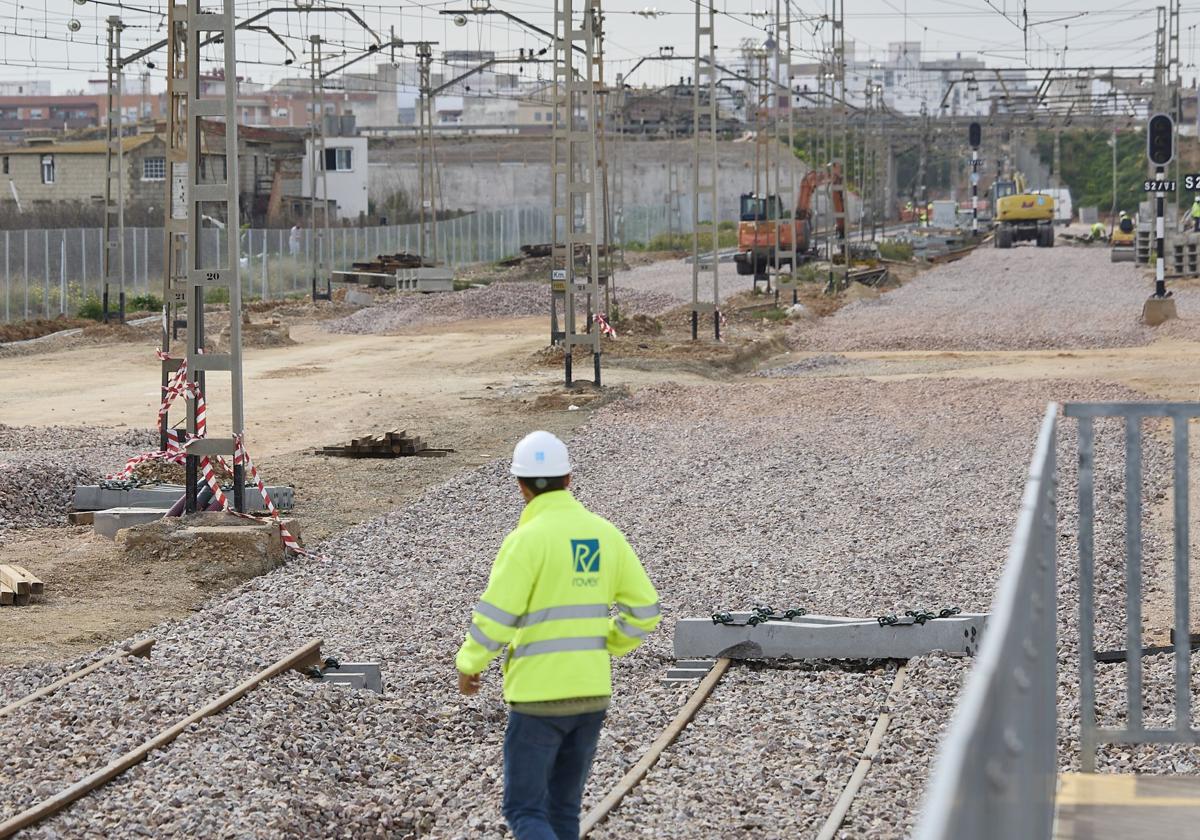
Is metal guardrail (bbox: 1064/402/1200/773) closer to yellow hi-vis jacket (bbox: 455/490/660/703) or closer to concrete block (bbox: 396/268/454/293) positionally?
yellow hi-vis jacket (bbox: 455/490/660/703)

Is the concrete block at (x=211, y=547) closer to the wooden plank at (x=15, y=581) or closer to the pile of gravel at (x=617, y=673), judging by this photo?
the pile of gravel at (x=617, y=673)

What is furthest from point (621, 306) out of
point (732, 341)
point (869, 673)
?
point (869, 673)

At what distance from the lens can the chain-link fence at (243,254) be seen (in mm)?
45906

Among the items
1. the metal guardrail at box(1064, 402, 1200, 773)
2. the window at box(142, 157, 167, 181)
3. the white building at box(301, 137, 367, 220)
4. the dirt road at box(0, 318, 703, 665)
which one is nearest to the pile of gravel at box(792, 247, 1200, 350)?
the dirt road at box(0, 318, 703, 665)

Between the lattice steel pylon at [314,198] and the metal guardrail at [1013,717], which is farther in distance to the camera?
the lattice steel pylon at [314,198]

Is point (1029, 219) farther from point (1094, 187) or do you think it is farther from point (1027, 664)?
point (1027, 664)

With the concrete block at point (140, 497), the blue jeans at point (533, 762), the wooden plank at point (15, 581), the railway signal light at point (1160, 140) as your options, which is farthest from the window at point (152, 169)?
the blue jeans at point (533, 762)

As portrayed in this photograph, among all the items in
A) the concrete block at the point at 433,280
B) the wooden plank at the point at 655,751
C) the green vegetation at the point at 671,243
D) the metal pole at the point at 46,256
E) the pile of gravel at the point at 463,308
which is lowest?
the wooden plank at the point at 655,751

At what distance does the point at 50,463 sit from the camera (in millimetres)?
20531

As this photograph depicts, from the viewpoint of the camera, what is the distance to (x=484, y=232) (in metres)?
81.9

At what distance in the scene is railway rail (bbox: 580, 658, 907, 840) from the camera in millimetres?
8055

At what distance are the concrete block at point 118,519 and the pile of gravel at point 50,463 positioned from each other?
1.12 metres

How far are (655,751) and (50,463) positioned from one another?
42.6 ft

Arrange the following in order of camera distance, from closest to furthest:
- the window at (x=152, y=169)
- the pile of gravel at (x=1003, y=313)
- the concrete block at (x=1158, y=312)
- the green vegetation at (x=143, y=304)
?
the pile of gravel at (x=1003, y=313), the concrete block at (x=1158, y=312), the green vegetation at (x=143, y=304), the window at (x=152, y=169)
